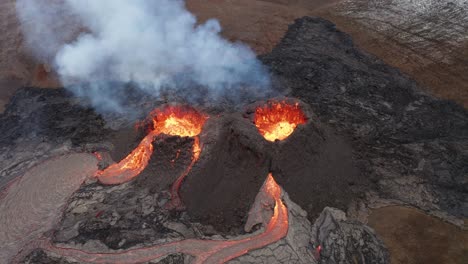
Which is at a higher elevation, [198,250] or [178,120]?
[178,120]

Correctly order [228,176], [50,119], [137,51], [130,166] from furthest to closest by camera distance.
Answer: [137,51], [50,119], [130,166], [228,176]

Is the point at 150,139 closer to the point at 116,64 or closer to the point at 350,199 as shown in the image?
the point at 350,199

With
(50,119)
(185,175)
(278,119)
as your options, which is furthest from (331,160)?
(50,119)

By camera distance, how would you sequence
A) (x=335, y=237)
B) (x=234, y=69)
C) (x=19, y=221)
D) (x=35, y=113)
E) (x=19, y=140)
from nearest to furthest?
(x=335, y=237)
(x=19, y=221)
(x=19, y=140)
(x=35, y=113)
(x=234, y=69)

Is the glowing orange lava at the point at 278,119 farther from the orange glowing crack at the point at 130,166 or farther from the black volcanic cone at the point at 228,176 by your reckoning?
the orange glowing crack at the point at 130,166

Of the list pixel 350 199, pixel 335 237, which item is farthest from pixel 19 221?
pixel 350 199

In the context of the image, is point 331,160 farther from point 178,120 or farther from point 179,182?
point 178,120
